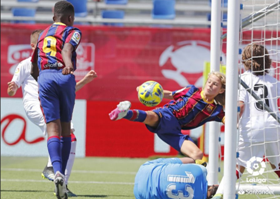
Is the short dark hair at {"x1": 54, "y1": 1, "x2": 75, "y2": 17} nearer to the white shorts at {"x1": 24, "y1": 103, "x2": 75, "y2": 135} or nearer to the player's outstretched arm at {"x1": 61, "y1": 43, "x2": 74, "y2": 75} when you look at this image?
the player's outstretched arm at {"x1": 61, "y1": 43, "x2": 74, "y2": 75}

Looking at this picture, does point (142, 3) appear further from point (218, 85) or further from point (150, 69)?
point (218, 85)

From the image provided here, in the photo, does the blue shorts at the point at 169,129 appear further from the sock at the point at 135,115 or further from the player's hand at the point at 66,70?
the player's hand at the point at 66,70

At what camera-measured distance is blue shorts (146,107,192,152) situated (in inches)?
220

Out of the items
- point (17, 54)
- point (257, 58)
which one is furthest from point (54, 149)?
point (17, 54)

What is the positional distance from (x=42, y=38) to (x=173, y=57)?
240 inches

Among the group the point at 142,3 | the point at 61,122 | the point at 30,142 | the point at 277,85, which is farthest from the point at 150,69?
the point at 61,122

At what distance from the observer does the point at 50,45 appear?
4.92 metres

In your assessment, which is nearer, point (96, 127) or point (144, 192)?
point (144, 192)

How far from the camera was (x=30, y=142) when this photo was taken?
10820 mm

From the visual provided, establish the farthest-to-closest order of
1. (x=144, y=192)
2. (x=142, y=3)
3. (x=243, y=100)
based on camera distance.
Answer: (x=142, y=3), (x=243, y=100), (x=144, y=192)

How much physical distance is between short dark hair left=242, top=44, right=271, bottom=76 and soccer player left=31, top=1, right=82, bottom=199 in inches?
75.7

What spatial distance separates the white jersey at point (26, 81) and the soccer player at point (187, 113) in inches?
71.7

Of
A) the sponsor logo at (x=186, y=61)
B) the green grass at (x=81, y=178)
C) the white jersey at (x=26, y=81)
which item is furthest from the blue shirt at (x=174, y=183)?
the sponsor logo at (x=186, y=61)

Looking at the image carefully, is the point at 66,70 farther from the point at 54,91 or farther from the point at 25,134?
the point at 25,134
